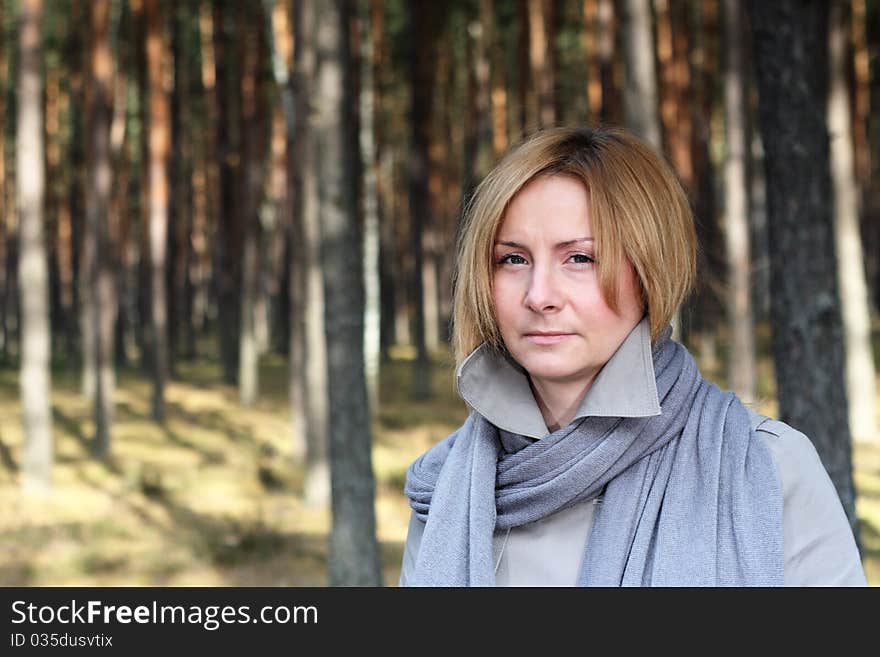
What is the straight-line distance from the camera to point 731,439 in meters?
1.90

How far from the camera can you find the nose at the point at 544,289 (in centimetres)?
193

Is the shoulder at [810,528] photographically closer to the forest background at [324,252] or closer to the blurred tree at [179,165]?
the forest background at [324,252]

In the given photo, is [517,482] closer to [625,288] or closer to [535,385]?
[535,385]

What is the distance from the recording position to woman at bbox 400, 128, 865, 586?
6.06 ft

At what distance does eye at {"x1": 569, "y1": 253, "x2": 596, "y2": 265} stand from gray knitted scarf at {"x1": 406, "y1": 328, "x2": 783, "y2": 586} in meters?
0.21

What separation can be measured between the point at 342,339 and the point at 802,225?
11.6ft

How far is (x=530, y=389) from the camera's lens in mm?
2109

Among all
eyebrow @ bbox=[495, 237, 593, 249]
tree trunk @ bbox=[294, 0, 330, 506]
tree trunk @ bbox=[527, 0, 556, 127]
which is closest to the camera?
eyebrow @ bbox=[495, 237, 593, 249]

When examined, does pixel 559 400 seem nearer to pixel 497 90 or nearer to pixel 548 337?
pixel 548 337

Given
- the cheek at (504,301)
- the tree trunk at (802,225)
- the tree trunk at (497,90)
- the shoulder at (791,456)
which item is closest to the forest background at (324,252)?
the tree trunk at (802,225)

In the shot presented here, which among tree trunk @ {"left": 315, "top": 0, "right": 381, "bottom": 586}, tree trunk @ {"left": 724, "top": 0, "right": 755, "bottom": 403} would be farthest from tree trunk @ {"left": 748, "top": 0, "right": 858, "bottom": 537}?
tree trunk @ {"left": 724, "top": 0, "right": 755, "bottom": 403}

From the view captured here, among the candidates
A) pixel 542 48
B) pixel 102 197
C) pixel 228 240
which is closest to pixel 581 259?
pixel 102 197

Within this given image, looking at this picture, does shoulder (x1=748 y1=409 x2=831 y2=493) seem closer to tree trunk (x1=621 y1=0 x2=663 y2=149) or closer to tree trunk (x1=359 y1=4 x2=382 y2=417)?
tree trunk (x1=621 y1=0 x2=663 y2=149)

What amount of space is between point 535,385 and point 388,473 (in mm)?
11395
